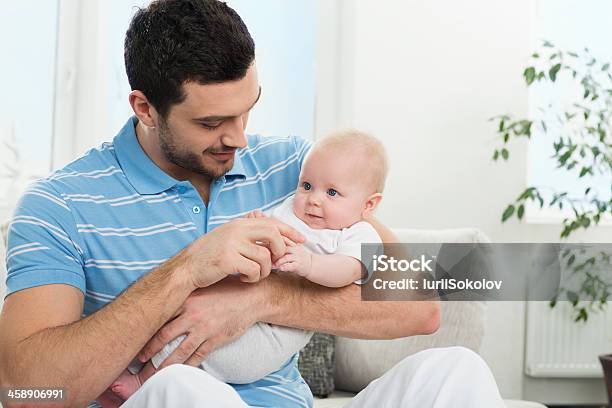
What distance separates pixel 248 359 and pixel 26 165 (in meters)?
2.33

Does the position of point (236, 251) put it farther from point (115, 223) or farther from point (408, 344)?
point (408, 344)

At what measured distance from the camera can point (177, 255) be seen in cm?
142

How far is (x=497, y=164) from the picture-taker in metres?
3.72

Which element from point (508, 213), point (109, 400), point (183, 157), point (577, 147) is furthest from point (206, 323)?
point (577, 147)

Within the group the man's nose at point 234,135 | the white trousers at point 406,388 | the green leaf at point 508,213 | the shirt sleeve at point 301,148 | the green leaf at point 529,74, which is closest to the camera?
the white trousers at point 406,388

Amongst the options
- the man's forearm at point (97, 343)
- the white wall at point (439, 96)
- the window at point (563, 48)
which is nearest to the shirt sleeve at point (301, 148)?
the man's forearm at point (97, 343)

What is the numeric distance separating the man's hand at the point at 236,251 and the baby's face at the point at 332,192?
158mm

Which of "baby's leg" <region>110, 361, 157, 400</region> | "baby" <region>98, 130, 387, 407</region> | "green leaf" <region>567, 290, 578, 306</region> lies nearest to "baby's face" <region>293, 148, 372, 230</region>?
"baby" <region>98, 130, 387, 407</region>

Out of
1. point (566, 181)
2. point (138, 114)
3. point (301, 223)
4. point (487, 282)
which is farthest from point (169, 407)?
point (566, 181)

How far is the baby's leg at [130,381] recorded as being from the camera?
1.43 metres

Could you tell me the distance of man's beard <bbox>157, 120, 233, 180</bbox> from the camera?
1.57 m

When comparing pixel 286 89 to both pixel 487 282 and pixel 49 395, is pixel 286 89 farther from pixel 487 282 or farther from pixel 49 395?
pixel 49 395

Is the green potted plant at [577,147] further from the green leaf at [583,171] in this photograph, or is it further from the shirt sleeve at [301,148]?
the shirt sleeve at [301,148]

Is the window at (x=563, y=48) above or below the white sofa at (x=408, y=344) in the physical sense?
above
